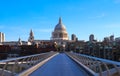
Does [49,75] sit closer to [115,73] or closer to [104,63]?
[104,63]

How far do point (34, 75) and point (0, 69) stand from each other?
5384 mm

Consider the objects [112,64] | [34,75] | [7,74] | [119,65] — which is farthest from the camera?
[34,75]

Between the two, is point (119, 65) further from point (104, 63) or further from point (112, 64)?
point (104, 63)

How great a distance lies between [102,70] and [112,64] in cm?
211

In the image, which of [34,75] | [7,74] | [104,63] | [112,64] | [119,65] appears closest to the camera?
[119,65]

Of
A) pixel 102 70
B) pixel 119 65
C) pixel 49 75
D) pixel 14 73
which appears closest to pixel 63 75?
pixel 49 75

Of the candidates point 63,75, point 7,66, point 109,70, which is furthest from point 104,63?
point 63,75

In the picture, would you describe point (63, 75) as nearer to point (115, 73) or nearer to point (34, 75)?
point (34, 75)

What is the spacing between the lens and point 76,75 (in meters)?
21.3

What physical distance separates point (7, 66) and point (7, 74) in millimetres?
1104

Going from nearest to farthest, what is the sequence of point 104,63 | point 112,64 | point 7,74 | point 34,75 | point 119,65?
point 119,65 < point 112,64 < point 104,63 < point 7,74 < point 34,75

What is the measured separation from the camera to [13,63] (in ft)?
57.4

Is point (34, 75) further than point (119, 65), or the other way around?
point (34, 75)

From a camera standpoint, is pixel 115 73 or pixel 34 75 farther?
pixel 34 75
